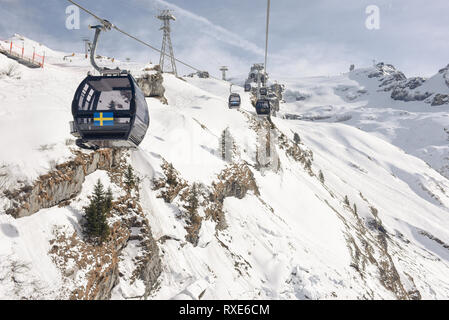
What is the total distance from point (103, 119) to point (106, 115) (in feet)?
0.71

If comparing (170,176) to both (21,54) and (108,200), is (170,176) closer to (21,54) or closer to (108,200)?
(108,200)

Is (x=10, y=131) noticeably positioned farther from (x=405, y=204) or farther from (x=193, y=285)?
(x=405, y=204)

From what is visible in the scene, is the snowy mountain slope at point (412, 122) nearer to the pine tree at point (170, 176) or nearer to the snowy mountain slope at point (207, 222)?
the snowy mountain slope at point (207, 222)

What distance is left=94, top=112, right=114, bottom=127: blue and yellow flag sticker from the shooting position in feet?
37.0

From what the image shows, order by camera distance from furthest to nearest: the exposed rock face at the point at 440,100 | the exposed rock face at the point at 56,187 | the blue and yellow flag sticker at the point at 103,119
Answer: the exposed rock face at the point at 440,100 < the exposed rock face at the point at 56,187 < the blue and yellow flag sticker at the point at 103,119

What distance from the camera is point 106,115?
11.3m

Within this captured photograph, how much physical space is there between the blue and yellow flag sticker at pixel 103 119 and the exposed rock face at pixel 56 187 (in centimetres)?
798

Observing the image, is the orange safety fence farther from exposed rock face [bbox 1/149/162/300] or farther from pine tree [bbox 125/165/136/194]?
pine tree [bbox 125/165/136/194]

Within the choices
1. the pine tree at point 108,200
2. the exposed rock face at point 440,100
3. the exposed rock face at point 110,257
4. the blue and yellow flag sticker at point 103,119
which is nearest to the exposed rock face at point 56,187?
the pine tree at point 108,200

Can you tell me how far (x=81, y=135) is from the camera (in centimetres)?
1169

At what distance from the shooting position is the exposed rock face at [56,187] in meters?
15.2

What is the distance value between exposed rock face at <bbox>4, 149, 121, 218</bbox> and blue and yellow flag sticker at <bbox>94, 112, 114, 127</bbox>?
26.2 ft

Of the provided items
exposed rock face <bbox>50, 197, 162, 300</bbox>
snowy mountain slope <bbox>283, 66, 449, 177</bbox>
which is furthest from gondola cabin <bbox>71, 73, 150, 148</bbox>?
snowy mountain slope <bbox>283, 66, 449, 177</bbox>

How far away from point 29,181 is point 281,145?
42303 millimetres
